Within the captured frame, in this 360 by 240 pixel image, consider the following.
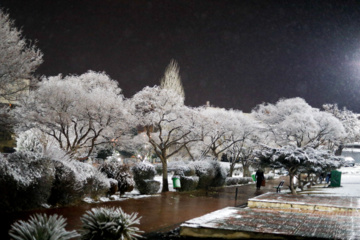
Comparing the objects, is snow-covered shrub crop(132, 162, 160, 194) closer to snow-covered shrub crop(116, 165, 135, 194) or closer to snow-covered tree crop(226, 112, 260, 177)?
snow-covered shrub crop(116, 165, 135, 194)

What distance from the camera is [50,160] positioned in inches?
477

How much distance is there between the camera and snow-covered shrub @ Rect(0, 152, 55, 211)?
10.3 meters

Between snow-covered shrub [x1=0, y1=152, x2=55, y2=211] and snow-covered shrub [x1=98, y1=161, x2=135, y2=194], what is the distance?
5.32 meters

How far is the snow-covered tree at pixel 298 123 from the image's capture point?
38.5 meters

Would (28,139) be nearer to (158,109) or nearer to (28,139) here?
(28,139)

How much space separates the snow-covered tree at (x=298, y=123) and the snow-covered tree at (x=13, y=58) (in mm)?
24752

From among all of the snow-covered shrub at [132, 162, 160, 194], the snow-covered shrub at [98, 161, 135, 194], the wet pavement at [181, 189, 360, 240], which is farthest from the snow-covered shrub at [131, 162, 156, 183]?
the wet pavement at [181, 189, 360, 240]

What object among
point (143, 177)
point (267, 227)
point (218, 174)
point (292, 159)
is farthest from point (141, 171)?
point (267, 227)

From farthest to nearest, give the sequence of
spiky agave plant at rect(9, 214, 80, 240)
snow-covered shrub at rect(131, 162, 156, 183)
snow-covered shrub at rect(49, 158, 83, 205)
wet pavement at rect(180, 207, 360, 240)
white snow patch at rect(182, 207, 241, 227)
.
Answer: snow-covered shrub at rect(131, 162, 156, 183) < snow-covered shrub at rect(49, 158, 83, 205) < white snow patch at rect(182, 207, 241, 227) < wet pavement at rect(180, 207, 360, 240) < spiky agave plant at rect(9, 214, 80, 240)

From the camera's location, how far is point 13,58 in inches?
853

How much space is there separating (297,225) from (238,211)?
2427mm

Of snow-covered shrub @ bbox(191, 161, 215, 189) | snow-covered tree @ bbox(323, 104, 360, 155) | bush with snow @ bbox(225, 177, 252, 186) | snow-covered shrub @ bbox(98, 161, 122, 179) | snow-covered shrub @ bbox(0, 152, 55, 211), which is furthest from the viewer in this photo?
snow-covered tree @ bbox(323, 104, 360, 155)

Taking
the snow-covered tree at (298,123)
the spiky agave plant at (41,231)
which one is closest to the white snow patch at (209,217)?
the spiky agave plant at (41,231)

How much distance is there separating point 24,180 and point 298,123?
32445mm
